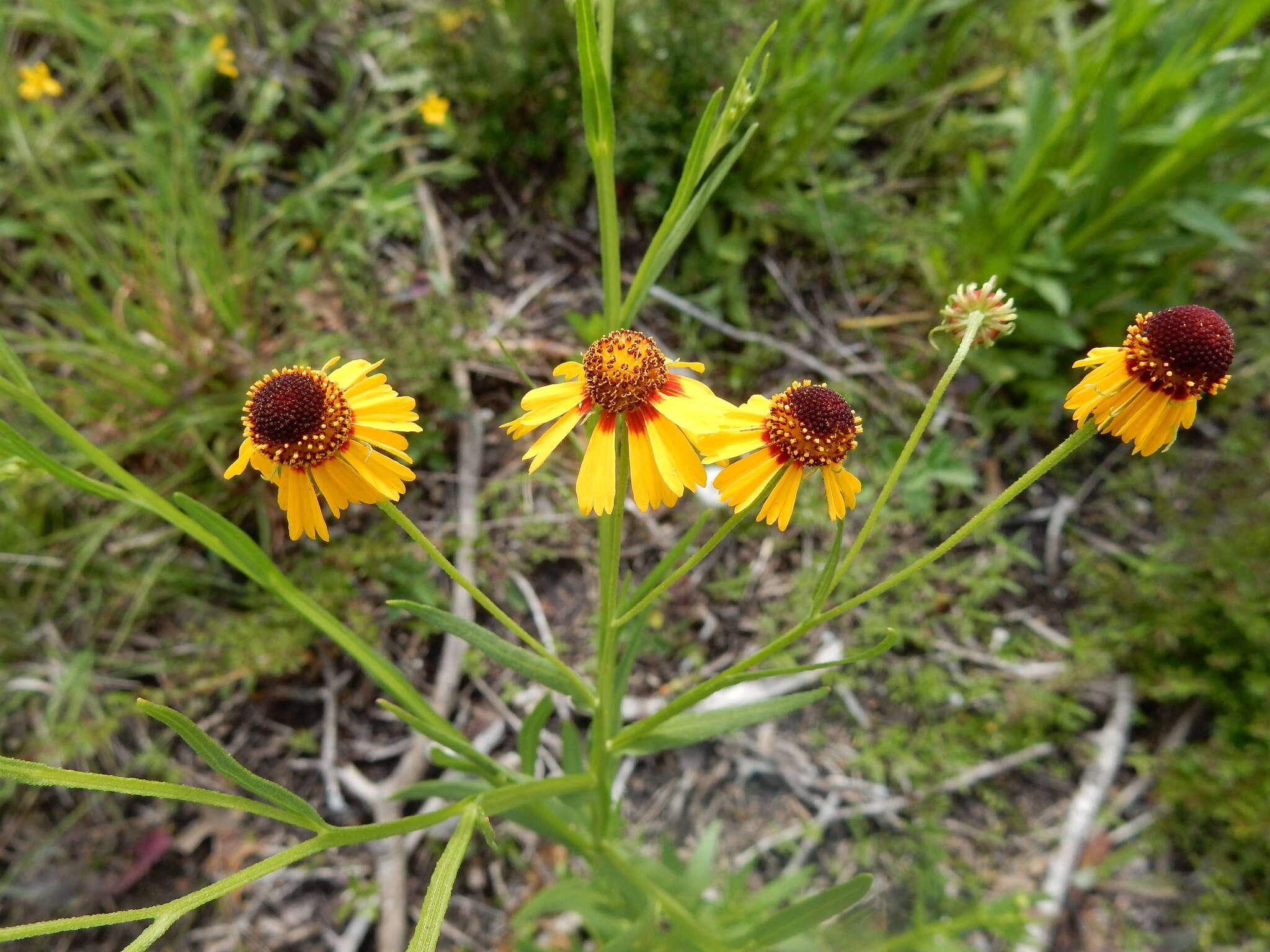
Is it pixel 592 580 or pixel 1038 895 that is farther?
pixel 592 580

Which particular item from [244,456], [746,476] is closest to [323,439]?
[244,456]

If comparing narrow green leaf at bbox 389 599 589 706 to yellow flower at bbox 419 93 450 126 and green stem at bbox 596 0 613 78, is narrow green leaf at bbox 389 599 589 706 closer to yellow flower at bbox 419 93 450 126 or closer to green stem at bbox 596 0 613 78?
green stem at bbox 596 0 613 78

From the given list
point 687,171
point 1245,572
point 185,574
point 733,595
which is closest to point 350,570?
point 185,574

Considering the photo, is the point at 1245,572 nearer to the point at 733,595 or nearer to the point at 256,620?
the point at 733,595

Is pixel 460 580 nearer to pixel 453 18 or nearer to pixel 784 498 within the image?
pixel 784 498

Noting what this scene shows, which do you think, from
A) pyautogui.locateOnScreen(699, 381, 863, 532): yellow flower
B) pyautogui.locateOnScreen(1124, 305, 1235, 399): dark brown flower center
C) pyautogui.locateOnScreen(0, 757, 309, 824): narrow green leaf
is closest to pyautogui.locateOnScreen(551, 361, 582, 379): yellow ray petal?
pyautogui.locateOnScreen(699, 381, 863, 532): yellow flower
